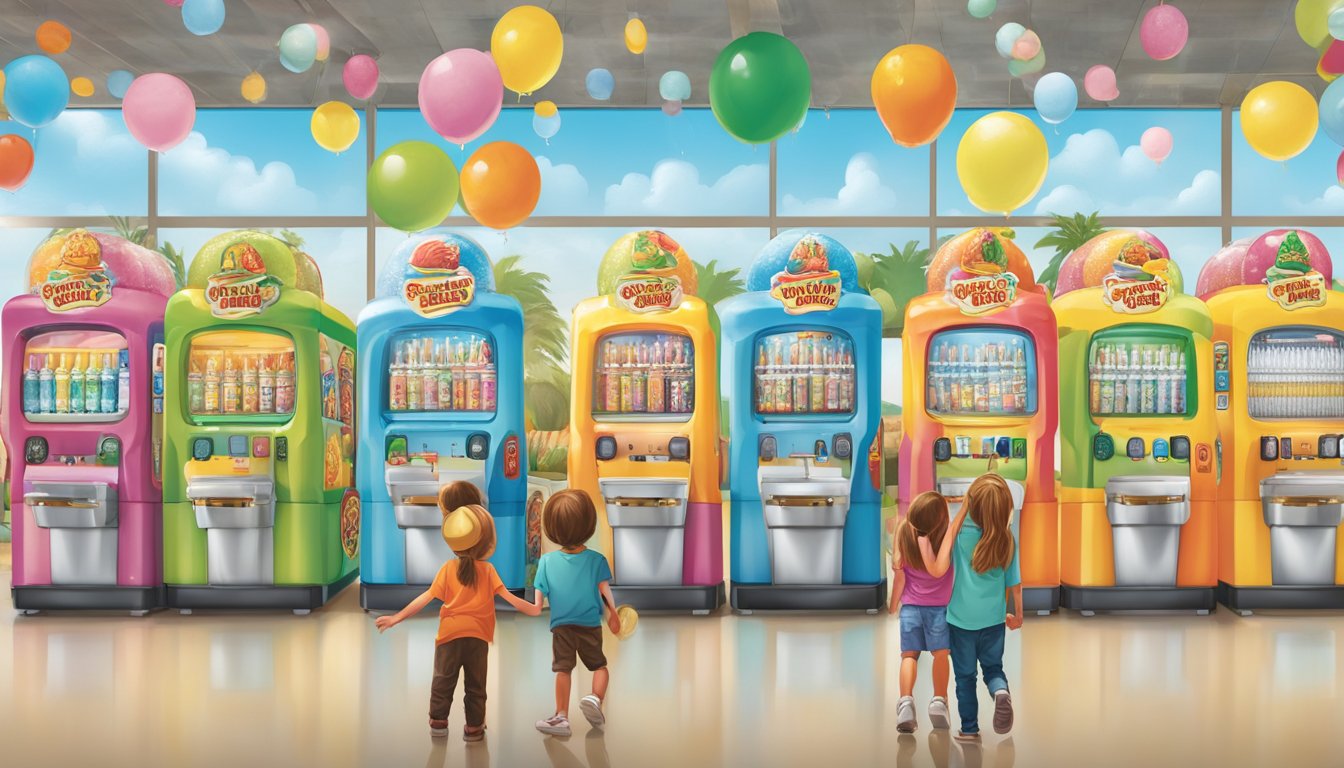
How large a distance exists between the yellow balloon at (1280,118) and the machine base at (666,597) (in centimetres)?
379

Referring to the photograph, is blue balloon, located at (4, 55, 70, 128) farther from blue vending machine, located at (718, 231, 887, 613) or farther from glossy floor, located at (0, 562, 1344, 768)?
blue vending machine, located at (718, 231, 887, 613)

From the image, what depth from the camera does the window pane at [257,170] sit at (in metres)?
10.2

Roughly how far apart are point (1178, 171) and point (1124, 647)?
689 cm

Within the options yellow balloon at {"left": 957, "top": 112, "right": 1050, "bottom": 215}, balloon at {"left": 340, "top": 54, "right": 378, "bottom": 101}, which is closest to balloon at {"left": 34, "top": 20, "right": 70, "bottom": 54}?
balloon at {"left": 340, "top": 54, "right": 378, "bottom": 101}

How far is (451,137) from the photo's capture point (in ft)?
19.6

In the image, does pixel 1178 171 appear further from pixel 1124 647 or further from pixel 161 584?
pixel 161 584

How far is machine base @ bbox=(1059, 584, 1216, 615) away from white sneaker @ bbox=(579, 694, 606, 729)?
326 cm

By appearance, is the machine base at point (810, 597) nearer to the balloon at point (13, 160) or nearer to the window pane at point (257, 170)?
the balloon at point (13, 160)

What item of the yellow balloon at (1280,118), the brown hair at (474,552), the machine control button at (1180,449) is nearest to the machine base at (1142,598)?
the machine control button at (1180,449)

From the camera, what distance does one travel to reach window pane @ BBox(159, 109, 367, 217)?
33.4 ft

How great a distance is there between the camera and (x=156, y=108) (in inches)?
240

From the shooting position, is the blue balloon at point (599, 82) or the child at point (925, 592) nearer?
the child at point (925, 592)

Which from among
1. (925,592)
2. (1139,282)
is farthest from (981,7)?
(925,592)

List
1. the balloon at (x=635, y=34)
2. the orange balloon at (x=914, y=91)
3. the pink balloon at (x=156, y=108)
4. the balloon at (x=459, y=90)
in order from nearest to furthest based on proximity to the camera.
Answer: the orange balloon at (x=914, y=91) → the balloon at (x=459, y=90) → the pink balloon at (x=156, y=108) → the balloon at (x=635, y=34)
